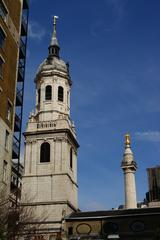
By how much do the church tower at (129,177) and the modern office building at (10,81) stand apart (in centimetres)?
3881

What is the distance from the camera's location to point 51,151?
2867 inches

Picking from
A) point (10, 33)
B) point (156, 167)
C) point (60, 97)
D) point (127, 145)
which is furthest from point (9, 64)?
point (156, 167)

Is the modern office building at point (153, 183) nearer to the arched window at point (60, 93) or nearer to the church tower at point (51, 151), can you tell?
the church tower at point (51, 151)

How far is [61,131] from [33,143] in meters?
5.06

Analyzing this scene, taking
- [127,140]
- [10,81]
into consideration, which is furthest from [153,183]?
[10,81]

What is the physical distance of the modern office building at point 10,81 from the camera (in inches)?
1320

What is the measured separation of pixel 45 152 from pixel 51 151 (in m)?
1.12

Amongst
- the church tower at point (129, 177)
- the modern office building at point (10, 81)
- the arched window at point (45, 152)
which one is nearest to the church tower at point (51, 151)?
the arched window at point (45, 152)

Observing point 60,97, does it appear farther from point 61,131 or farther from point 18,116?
point 18,116

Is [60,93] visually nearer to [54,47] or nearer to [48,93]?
[48,93]

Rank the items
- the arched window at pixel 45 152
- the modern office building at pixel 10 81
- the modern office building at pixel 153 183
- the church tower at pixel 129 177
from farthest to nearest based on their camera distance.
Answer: the modern office building at pixel 153 183, the church tower at pixel 129 177, the arched window at pixel 45 152, the modern office building at pixel 10 81

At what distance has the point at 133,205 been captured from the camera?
75.1 meters

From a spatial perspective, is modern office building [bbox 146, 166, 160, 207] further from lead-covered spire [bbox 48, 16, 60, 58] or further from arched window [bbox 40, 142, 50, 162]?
arched window [bbox 40, 142, 50, 162]

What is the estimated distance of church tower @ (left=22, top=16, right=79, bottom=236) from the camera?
69000 millimetres
